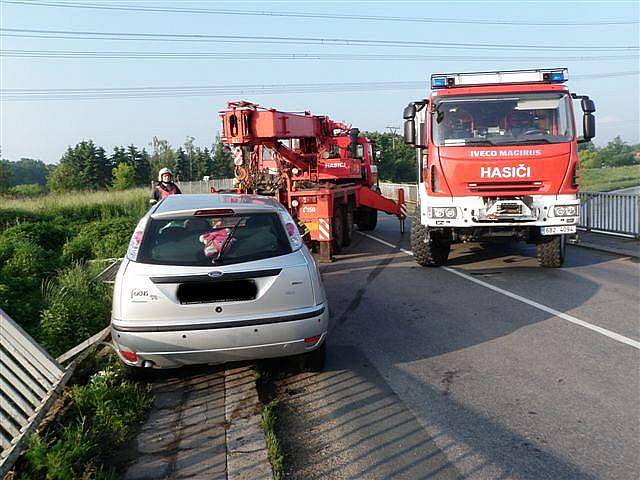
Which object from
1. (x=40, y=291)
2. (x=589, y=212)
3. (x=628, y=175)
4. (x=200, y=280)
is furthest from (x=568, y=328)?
(x=628, y=175)

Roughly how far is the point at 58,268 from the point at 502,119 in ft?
26.1

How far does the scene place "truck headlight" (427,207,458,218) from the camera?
33.4ft

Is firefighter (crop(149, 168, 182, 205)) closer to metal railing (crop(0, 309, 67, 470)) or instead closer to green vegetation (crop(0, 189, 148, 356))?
green vegetation (crop(0, 189, 148, 356))

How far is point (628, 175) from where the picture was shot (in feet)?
137

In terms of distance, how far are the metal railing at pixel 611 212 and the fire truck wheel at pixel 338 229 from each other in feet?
19.4

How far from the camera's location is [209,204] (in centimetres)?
539

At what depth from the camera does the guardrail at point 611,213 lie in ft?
46.6

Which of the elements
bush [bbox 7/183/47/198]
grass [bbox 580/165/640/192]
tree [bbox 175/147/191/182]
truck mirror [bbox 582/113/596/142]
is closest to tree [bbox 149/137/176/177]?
tree [bbox 175/147/191/182]

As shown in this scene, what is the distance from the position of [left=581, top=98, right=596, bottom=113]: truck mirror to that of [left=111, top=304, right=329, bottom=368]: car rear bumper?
7.63 metres

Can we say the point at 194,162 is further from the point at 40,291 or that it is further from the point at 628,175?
the point at 40,291

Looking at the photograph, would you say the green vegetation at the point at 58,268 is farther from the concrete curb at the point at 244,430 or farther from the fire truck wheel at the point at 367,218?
the fire truck wheel at the point at 367,218

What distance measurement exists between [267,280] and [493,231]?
261 inches

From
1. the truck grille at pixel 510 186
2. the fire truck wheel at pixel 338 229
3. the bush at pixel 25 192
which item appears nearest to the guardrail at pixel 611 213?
the truck grille at pixel 510 186

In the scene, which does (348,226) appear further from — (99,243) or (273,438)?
(273,438)
